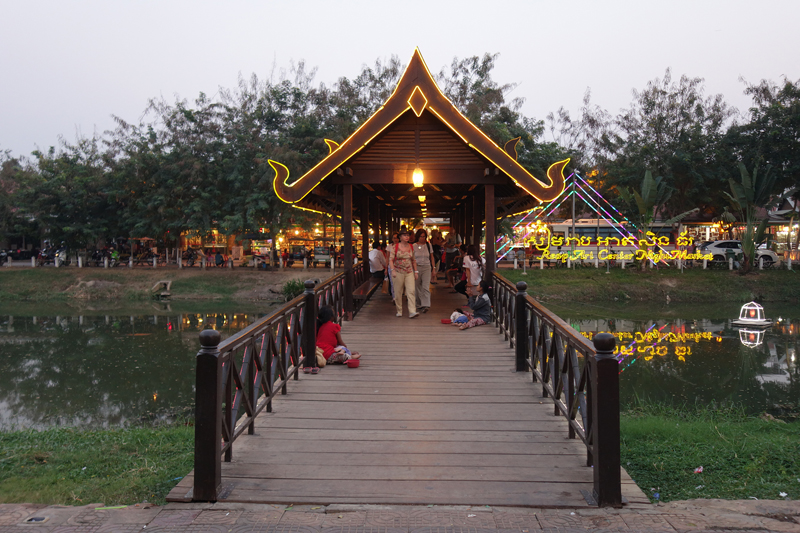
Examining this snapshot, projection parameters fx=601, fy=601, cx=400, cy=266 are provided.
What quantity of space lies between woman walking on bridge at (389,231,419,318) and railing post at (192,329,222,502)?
235 inches

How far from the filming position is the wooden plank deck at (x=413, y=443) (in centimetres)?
384

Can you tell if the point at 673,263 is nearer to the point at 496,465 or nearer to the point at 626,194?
the point at 626,194

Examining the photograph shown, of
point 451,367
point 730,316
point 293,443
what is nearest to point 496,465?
point 293,443

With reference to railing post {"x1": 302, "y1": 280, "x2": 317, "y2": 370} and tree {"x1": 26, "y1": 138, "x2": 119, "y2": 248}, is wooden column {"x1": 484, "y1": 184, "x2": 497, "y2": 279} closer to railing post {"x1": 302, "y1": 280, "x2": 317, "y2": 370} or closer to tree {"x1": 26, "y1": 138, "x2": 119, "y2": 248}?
railing post {"x1": 302, "y1": 280, "x2": 317, "y2": 370}

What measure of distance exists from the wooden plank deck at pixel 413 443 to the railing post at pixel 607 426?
0.18 metres

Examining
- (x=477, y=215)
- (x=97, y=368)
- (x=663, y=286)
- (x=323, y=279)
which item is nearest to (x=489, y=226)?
(x=477, y=215)

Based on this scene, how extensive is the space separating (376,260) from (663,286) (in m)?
18.0

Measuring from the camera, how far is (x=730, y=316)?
72.8 feet

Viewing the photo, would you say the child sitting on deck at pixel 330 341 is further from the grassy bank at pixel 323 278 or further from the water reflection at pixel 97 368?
the grassy bank at pixel 323 278

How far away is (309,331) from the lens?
6.98 meters

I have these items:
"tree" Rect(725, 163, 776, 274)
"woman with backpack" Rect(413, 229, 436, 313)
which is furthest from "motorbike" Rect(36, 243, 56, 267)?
"tree" Rect(725, 163, 776, 274)

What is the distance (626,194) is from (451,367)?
76.3 feet

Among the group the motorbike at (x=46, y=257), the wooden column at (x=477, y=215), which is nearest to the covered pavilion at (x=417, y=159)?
the wooden column at (x=477, y=215)

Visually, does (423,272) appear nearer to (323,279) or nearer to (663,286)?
(323,279)
